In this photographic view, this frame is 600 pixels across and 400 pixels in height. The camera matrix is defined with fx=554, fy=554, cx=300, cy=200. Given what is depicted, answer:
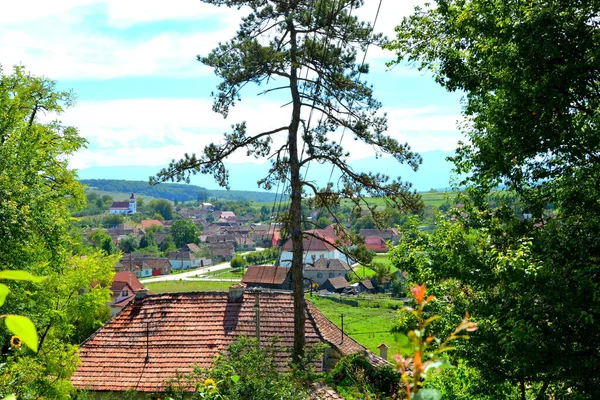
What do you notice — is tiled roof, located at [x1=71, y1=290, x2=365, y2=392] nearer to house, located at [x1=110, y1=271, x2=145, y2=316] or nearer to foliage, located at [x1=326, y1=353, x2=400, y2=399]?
foliage, located at [x1=326, y1=353, x2=400, y2=399]

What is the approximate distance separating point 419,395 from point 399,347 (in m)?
0.10

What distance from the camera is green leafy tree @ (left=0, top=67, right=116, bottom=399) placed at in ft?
34.8

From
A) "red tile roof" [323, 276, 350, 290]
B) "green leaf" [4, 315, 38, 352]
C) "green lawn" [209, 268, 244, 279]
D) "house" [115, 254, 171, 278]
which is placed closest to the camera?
"green leaf" [4, 315, 38, 352]

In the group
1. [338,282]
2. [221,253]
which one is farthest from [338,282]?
[221,253]

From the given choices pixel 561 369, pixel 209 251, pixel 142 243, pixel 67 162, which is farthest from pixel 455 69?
pixel 142 243

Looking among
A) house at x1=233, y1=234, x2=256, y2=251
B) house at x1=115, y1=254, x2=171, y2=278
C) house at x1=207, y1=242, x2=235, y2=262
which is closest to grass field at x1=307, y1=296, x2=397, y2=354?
house at x1=115, y1=254, x2=171, y2=278

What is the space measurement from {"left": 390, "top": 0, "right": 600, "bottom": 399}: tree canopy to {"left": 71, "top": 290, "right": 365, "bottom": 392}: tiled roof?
8.07 m

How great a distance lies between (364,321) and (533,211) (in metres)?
45.5

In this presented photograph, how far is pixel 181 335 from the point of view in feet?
53.3

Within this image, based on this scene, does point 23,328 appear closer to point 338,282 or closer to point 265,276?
point 265,276

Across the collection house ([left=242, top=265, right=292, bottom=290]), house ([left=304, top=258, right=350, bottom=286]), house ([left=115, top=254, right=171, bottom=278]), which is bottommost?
house ([left=115, top=254, right=171, bottom=278])

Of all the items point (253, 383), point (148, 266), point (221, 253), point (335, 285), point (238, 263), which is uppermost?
point (253, 383)

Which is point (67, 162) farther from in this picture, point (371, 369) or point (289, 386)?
point (289, 386)

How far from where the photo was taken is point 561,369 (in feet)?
20.9
